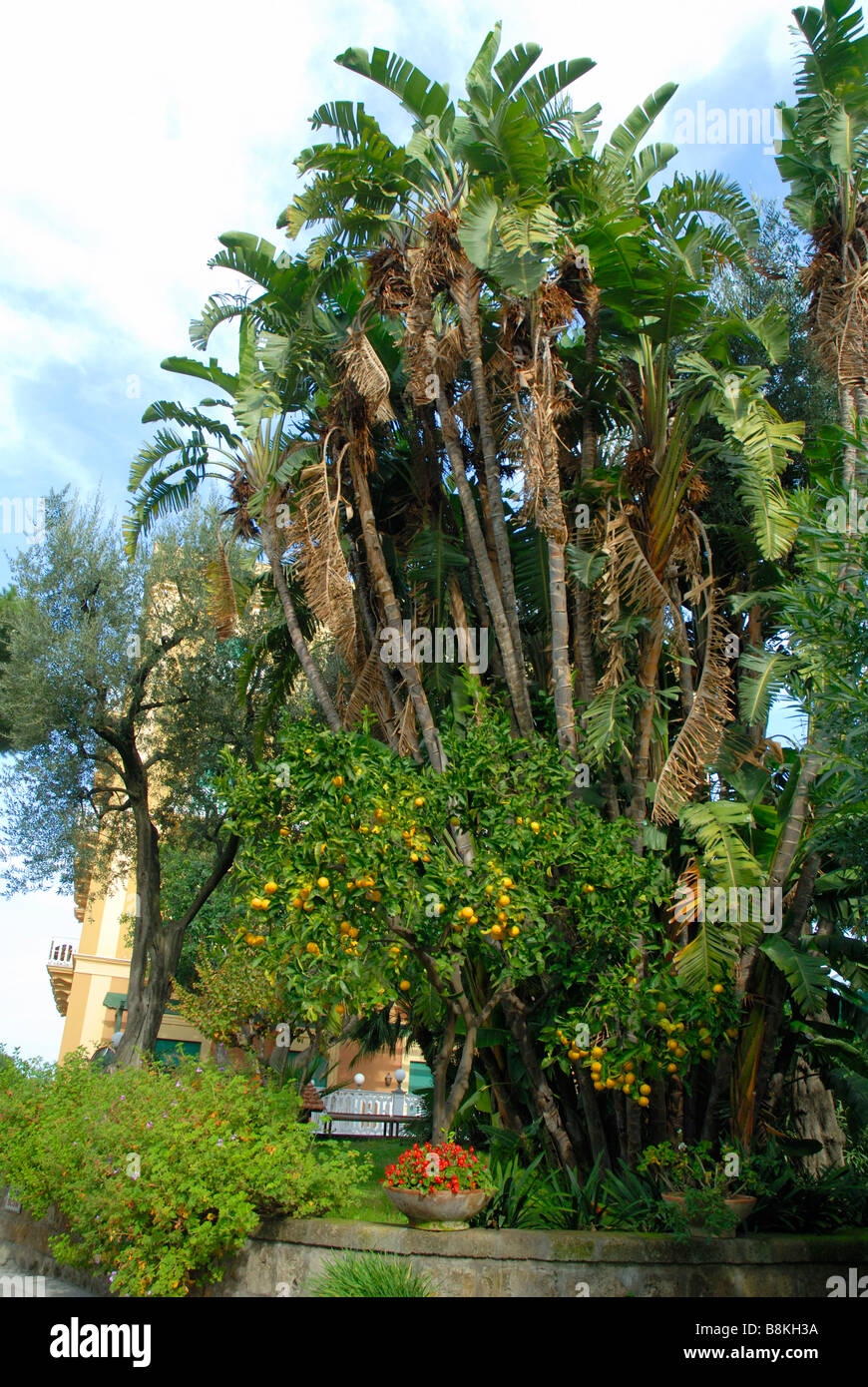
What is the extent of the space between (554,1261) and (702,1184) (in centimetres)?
152

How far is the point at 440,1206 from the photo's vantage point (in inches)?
273

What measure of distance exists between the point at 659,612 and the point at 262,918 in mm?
4845

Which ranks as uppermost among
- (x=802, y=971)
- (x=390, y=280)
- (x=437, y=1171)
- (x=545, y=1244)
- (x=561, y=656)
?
(x=390, y=280)

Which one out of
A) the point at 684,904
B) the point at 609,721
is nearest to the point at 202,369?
the point at 609,721

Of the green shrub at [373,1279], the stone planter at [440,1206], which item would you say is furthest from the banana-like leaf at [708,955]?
the green shrub at [373,1279]

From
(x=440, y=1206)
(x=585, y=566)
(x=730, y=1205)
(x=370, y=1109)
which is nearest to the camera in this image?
(x=440, y=1206)

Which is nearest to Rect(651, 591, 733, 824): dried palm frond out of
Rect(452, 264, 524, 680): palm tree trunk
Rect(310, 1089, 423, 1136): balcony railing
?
Rect(452, 264, 524, 680): palm tree trunk

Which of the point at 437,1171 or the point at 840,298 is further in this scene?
the point at 840,298

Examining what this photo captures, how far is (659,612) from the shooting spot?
31.0 feet

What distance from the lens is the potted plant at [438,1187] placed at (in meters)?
6.97

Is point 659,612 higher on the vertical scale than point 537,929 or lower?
higher

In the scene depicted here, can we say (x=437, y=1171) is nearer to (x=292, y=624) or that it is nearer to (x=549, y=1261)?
(x=549, y=1261)
